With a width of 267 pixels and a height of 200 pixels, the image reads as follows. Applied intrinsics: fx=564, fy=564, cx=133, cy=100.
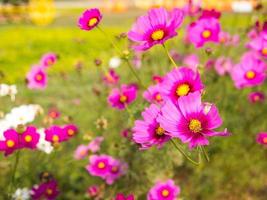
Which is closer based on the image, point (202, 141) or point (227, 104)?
point (202, 141)

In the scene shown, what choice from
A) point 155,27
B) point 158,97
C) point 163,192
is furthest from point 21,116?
point 155,27

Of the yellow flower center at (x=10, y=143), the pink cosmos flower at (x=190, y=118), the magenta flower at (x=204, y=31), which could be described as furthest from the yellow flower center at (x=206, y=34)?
the pink cosmos flower at (x=190, y=118)

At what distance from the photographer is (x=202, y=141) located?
5.26 ft

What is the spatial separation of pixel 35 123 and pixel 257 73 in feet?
6.10

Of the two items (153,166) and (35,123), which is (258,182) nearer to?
(153,166)

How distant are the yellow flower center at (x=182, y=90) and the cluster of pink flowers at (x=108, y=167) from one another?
3.59 feet

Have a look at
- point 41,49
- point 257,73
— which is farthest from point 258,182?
point 41,49

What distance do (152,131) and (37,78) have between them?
1833 millimetres

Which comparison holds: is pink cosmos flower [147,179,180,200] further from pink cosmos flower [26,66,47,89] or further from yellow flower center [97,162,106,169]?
pink cosmos flower [26,66,47,89]

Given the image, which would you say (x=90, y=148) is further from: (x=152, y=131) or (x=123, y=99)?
(x=152, y=131)

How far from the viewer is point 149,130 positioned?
1.80 m

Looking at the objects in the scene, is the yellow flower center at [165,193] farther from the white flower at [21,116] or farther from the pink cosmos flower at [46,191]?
the white flower at [21,116]

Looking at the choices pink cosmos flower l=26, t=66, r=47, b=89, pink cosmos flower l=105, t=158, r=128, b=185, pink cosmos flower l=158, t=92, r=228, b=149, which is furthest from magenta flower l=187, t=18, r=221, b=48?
pink cosmos flower l=158, t=92, r=228, b=149

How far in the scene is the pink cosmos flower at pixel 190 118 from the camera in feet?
5.34
